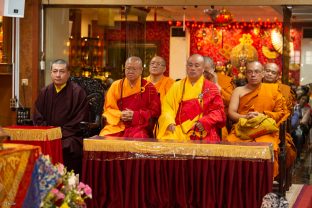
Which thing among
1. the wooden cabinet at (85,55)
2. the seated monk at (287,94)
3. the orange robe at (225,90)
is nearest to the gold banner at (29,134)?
the orange robe at (225,90)

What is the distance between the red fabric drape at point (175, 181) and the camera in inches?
238

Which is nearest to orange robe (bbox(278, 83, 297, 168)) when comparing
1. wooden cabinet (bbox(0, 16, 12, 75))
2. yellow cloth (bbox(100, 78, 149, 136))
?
yellow cloth (bbox(100, 78, 149, 136))

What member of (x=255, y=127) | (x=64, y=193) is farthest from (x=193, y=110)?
(x=64, y=193)

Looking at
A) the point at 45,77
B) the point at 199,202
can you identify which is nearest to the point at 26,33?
the point at 45,77

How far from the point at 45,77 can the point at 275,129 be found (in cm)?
374

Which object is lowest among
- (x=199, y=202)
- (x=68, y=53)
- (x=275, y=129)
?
(x=199, y=202)

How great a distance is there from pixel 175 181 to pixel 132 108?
1.71 metres

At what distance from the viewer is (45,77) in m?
10.0

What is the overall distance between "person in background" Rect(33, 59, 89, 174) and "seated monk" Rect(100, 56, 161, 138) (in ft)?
1.10

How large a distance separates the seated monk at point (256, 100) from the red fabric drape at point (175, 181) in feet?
5.54

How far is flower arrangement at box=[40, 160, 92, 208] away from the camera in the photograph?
4.09 meters

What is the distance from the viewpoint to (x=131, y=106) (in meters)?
7.77

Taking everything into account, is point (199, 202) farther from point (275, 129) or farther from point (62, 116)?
point (62, 116)

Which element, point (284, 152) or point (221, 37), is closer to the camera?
point (284, 152)
